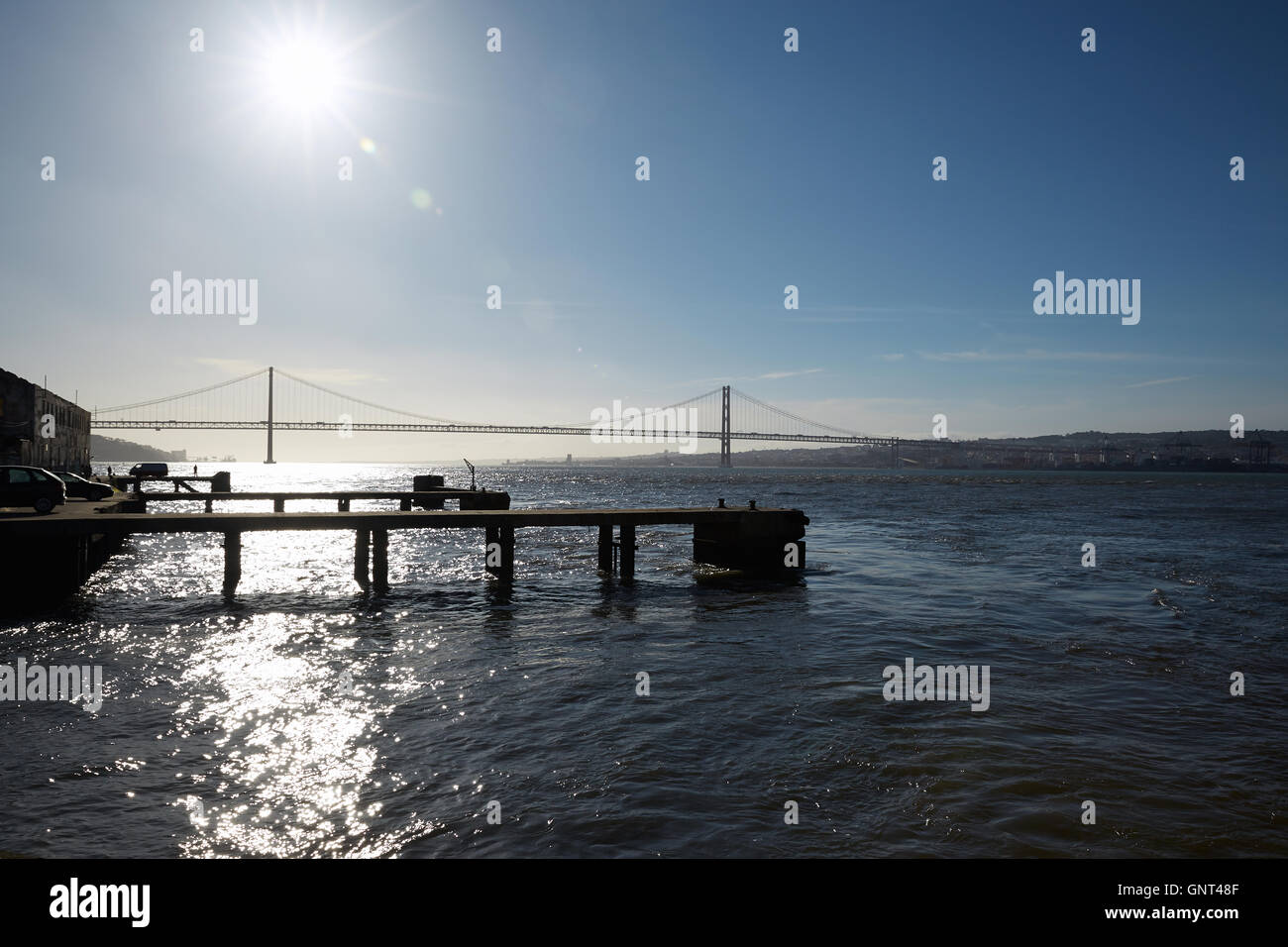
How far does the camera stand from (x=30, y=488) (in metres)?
24.0

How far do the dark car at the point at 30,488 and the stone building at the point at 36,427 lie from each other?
28855 millimetres

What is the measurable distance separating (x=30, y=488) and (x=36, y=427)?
4009cm

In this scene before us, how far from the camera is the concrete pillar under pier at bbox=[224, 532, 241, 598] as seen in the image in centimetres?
2056

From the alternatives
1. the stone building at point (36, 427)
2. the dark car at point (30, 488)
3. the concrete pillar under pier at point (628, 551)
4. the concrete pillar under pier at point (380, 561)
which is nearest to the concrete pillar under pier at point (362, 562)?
the concrete pillar under pier at point (380, 561)

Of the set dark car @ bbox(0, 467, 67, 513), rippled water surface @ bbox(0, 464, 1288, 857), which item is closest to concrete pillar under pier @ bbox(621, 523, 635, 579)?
rippled water surface @ bbox(0, 464, 1288, 857)

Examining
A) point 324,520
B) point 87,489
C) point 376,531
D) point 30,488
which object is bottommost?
point 376,531

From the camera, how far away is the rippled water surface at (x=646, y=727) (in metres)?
6.95

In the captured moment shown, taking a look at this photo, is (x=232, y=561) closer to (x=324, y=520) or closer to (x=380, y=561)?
(x=324, y=520)

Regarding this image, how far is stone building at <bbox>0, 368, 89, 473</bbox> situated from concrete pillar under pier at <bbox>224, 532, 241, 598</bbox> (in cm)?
3709

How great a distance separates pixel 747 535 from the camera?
25.8 meters

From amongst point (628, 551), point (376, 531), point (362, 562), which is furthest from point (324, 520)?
point (628, 551)

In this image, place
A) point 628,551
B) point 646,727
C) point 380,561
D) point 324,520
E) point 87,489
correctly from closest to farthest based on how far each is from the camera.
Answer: point 646,727 < point 324,520 < point 380,561 < point 628,551 < point 87,489

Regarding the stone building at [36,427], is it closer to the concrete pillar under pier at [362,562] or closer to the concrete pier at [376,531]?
the concrete pier at [376,531]

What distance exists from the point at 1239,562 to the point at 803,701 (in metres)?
28.2
